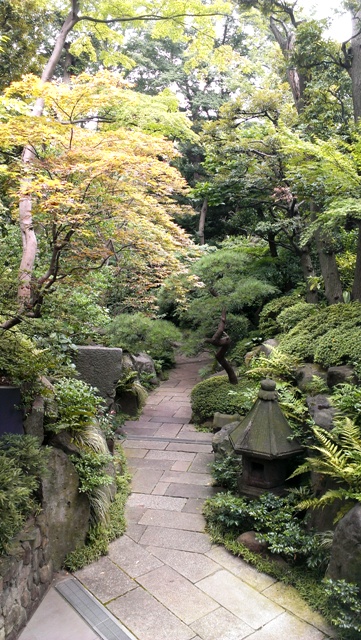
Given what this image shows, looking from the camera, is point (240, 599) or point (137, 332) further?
point (137, 332)

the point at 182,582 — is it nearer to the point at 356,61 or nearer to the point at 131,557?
the point at 131,557

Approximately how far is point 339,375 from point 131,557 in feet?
9.24

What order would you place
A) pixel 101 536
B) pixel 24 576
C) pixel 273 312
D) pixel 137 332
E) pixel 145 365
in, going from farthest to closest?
pixel 145 365, pixel 273 312, pixel 137 332, pixel 101 536, pixel 24 576

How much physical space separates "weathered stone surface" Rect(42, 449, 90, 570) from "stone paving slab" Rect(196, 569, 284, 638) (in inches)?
47.8

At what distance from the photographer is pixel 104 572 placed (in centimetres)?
362

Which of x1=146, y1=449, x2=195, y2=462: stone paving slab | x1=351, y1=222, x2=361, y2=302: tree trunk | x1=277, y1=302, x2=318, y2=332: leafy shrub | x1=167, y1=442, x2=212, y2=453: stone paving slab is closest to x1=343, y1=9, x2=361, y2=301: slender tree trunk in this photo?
x1=351, y1=222, x2=361, y2=302: tree trunk

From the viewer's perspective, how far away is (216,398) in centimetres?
707

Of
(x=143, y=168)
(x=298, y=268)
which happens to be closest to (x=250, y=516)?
(x=143, y=168)

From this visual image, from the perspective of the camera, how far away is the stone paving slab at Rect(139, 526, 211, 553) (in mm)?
3982

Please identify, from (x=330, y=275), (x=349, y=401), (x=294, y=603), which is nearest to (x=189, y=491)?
(x=294, y=603)

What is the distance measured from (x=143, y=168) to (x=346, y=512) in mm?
3729

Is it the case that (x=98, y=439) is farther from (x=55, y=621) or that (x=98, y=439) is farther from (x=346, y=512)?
(x=346, y=512)

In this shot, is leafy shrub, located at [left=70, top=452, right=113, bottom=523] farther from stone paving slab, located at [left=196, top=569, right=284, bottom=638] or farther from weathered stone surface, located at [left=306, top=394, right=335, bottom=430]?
weathered stone surface, located at [left=306, top=394, right=335, bottom=430]

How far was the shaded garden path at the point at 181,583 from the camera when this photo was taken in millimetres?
2988
